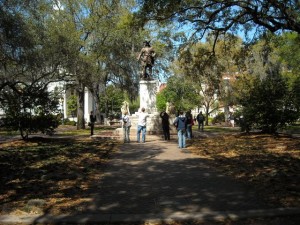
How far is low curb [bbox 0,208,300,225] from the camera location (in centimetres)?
562

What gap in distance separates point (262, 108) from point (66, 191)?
1586 cm

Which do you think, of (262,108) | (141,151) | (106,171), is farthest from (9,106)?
(262,108)

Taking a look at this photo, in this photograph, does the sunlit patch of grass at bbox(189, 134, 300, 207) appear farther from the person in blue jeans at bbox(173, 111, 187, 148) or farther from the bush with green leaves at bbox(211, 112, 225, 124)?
the bush with green leaves at bbox(211, 112, 225, 124)

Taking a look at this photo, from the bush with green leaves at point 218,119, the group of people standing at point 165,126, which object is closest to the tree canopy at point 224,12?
the group of people standing at point 165,126

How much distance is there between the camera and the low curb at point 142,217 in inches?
221

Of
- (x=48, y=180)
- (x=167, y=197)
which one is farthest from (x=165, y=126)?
(x=167, y=197)

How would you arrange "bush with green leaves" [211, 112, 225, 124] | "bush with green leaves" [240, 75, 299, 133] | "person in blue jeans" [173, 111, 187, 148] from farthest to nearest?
"bush with green leaves" [211, 112, 225, 124] < "bush with green leaves" [240, 75, 299, 133] < "person in blue jeans" [173, 111, 187, 148]

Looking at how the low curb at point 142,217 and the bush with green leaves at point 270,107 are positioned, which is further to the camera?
the bush with green leaves at point 270,107

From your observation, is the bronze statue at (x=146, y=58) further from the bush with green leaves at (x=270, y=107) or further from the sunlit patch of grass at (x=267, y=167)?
the sunlit patch of grass at (x=267, y=167)

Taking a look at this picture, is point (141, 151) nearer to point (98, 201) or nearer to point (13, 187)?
point (13, 187)

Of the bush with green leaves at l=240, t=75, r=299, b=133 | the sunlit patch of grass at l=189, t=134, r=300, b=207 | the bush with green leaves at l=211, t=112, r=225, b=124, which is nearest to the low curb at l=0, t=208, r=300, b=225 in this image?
the sunlit patch of grass at l=189, t=134, r=300, b=207

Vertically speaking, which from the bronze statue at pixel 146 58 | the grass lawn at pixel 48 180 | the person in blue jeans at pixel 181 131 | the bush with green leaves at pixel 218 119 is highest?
the bronze statue at pixel 146 58

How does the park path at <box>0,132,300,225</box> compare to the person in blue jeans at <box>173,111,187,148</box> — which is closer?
the park path at <box>0,132,300,225</box>

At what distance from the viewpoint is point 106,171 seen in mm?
10258
